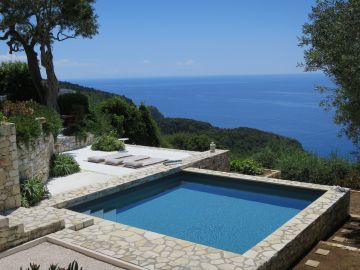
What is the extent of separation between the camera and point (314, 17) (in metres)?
9.08

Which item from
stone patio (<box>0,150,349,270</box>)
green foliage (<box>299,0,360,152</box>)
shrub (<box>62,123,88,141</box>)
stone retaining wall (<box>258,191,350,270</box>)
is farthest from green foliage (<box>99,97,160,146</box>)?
green foliage (<box>299,0,360,152</box>)

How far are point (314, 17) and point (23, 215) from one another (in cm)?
778

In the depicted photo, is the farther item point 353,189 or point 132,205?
point 353,189

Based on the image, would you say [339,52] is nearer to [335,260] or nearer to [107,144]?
[335,260]

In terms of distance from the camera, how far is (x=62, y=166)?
42.7 ft

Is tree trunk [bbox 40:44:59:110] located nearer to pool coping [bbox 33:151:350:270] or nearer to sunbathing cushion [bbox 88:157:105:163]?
sunbathing cushion [bbox 88:157:105:163]

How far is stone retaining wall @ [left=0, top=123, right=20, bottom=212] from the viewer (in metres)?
9.00

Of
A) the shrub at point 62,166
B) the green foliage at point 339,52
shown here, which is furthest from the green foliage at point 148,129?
the green foliage at point 339,52

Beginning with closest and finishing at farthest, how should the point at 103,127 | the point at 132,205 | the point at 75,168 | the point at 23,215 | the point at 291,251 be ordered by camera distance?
the point at 291,251 < the point at 23,215 < the point at 132,205 < the point at 75,168 < the point at 103,127

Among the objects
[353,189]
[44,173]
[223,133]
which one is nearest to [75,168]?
[44,173]

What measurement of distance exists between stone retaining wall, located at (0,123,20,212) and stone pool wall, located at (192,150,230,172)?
6.89 meters

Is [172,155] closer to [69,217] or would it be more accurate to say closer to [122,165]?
[122,165]

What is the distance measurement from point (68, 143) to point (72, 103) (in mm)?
3377

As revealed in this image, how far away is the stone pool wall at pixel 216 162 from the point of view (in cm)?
1515
